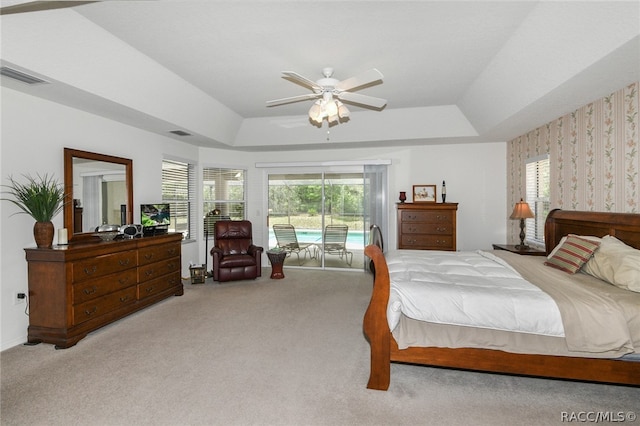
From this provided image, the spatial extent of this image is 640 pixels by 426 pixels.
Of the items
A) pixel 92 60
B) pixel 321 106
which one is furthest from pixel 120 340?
pixel 321 106

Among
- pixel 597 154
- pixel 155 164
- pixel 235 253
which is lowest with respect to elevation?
pixel 235 253

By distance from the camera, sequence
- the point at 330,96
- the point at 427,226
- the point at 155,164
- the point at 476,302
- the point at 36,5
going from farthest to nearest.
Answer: the point at 427,226 < the point at 155,164 < the point at 330,96 < the point at 476,302 < the point at 36,5

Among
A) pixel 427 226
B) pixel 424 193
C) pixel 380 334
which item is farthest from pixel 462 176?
pixel 380 334

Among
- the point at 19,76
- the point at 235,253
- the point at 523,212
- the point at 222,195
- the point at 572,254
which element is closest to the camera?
the point at 19,76

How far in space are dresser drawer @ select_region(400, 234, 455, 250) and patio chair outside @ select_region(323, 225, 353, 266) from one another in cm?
131

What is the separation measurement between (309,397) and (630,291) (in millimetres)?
2494

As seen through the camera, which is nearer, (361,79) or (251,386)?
(251,386)

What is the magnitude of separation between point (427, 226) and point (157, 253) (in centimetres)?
438

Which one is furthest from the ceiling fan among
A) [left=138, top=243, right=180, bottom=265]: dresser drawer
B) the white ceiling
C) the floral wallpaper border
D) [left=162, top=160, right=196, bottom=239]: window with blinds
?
[left=162, top=160, right=196, bottom=239]: window with blinds

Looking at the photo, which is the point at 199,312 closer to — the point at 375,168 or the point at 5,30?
the point at 5,30

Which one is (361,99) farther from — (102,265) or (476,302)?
(102,265)

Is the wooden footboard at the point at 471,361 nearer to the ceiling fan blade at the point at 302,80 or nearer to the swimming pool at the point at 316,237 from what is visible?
the ceiling fan blade at the point at 302,80

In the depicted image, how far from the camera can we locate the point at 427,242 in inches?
222

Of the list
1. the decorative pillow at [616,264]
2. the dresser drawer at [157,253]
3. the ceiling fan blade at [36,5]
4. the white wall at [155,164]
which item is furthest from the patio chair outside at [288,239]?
the ceiling fan blade at [36,5]
